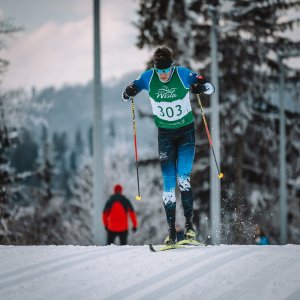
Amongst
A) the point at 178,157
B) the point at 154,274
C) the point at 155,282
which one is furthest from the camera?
the point at 178,157

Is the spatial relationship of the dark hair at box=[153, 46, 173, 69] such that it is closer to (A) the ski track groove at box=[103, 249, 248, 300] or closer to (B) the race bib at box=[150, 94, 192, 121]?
Answer: (B) the race bib at box=[150, 94, 192, 121]

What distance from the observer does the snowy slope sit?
395 centimetres

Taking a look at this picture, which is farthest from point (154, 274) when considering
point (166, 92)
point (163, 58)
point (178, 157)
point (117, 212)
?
point (117, 212)

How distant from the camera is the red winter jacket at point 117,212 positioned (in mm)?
11023

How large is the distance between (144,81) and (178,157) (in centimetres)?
98

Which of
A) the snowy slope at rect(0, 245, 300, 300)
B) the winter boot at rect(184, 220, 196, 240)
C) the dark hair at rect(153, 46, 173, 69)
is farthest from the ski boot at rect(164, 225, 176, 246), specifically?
the dark hair at rect(153, 46, 173, 69)

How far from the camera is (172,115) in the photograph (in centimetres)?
603

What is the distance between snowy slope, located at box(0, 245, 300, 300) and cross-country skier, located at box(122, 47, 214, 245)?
729 millimetres

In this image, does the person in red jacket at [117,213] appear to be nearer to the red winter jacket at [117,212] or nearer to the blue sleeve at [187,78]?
the red winter jacket at [117,212]

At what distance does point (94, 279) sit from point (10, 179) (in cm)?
1388

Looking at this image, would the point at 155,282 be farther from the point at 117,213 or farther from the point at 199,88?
the point at 117,213

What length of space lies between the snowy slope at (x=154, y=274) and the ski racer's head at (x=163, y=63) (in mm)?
1967

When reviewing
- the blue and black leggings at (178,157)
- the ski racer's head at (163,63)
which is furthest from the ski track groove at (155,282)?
the ski racer's head at (163,63)

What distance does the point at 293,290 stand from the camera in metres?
3.85
